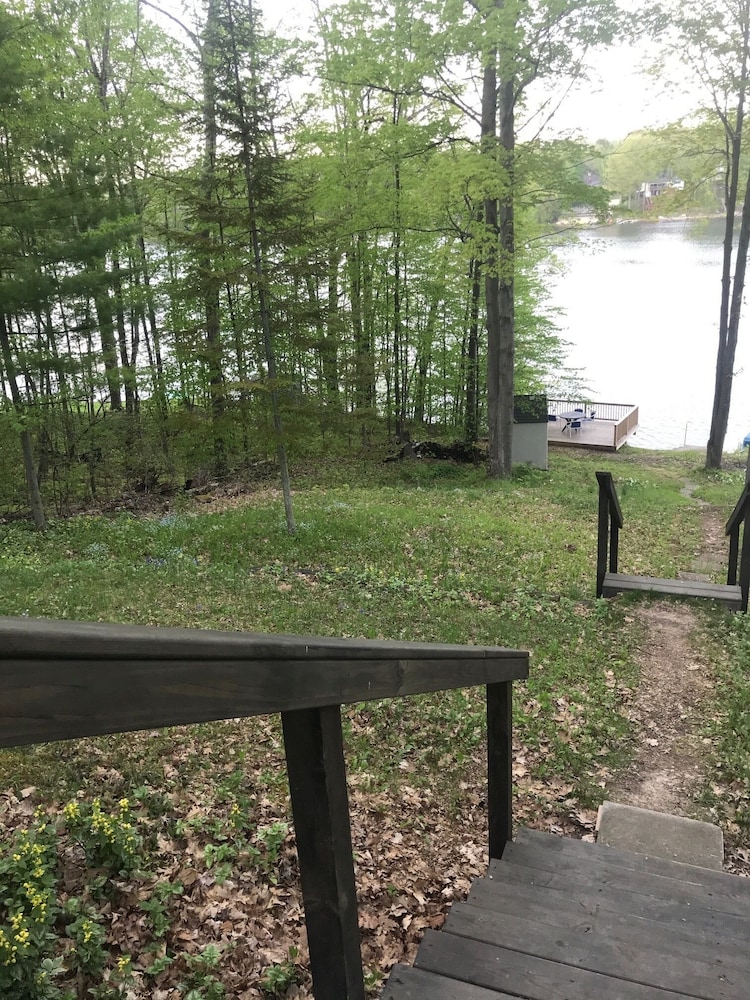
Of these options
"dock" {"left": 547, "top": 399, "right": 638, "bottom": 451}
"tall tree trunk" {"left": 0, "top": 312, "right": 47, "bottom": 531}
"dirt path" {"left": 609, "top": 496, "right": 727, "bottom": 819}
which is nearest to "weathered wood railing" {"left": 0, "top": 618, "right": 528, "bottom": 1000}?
"dirt path" {"left": 609, "top": 496, "right": 727, "bottom": 819}

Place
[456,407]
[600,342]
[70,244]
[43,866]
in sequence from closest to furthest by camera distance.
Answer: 1. [43,866]
2. [70,244]
3. [456,407]
4. [600,342]

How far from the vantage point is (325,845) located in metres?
1.45

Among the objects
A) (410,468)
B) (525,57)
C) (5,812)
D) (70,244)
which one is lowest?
(410,468)

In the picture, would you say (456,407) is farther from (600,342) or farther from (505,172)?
(600,342)

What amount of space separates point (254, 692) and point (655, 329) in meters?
51.6

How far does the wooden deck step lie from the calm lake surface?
12.3 meters

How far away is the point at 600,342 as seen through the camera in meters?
45.9

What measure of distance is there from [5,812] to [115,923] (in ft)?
3.43

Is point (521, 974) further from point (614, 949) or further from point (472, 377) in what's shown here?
point (472, 377)

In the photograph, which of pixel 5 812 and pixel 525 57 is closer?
pixel 5 812

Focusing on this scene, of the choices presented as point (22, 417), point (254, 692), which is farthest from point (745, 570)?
point (22, 417)

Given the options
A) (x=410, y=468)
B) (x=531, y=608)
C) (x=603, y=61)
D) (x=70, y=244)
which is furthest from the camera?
(x=410, y=468)

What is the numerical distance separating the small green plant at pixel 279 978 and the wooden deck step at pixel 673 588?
19.9 feet

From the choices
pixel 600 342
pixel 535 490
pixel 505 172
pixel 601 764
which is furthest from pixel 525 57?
pixel 600 342
